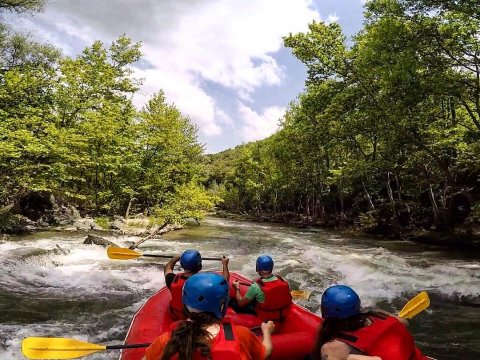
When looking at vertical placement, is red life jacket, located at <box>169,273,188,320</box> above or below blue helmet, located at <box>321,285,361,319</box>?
below

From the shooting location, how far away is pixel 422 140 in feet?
49.2

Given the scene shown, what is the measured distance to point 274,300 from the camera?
13.9 ft

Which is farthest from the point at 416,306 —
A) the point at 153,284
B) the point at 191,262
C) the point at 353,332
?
the point at 153,284

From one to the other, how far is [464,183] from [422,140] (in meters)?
3.72

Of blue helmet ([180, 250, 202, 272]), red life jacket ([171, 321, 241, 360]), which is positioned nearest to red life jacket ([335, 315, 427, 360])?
red life jacket ([171, 321, 241, 360])

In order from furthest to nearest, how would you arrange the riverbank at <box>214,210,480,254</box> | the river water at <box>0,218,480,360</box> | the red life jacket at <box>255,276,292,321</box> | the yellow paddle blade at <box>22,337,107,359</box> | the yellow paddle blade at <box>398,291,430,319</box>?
the riverbank at <box>214,210,480,254</box>, the river water at <box>0,218,480,360</box>, the red life jacket at <box>255,276,292,321</box>, the yellow paddle blade at <box>398,291,430,319</box>, the yellow paddle blade at <box>22,337,107,359</box>

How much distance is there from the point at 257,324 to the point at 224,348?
2746 mm

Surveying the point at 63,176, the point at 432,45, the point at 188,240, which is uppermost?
the point at 432,45

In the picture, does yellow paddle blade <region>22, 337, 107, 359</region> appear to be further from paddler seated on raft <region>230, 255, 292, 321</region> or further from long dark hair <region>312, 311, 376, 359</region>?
long dark hair <region>312, 311, 376, 359</region>

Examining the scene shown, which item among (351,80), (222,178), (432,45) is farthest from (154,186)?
(222,178)

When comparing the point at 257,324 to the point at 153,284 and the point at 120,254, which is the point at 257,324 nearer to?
the point at 120,254

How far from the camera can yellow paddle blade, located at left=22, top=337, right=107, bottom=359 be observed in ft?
11.0

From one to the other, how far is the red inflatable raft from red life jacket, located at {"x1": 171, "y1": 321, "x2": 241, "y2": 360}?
180 cm

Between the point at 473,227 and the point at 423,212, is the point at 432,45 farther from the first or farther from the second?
the point at 423,212
